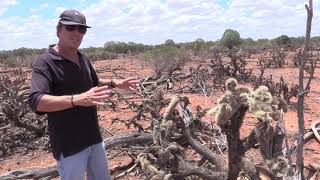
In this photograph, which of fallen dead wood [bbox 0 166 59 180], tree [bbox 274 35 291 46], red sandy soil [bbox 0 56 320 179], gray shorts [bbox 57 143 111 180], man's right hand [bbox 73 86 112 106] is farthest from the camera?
tree [bbox 274 35 291 46]

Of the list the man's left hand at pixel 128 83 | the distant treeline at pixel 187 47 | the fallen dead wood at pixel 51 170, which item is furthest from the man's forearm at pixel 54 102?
the distant treeline at pixel 187 47

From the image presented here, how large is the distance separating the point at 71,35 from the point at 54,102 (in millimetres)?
531

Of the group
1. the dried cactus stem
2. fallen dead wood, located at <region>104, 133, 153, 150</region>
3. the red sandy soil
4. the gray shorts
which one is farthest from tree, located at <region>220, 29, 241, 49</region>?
the gray shorts

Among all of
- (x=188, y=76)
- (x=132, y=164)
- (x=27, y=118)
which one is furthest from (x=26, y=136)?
(x=188, y=76)

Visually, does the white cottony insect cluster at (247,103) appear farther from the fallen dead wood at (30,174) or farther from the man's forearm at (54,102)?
the fallen dead wood at (30,174)

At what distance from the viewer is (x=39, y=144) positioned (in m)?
7.47

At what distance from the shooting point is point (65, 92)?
321cm

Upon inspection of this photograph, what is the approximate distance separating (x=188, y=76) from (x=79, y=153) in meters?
10.4

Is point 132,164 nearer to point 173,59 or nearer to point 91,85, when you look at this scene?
point 91,85

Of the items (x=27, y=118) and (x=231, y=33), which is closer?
(x=27, y=118)

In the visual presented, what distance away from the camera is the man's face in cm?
318

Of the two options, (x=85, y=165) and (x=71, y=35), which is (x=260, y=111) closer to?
(x=85, y=165)

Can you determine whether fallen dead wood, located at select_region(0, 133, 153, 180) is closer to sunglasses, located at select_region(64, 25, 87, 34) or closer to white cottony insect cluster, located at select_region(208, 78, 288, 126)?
white cottony insect cluster, located at select_region(208, 78, 288, 126)

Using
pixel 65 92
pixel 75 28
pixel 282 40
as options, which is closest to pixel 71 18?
pixel 75 28
